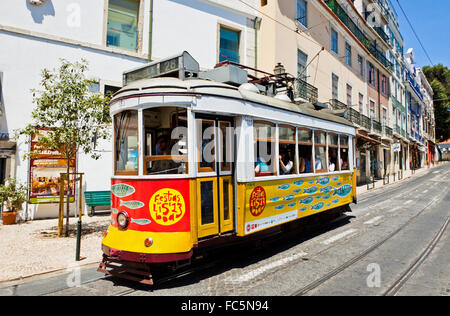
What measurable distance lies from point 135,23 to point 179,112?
9.55m

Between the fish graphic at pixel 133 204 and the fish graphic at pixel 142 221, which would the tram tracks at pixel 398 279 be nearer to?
the fish graphic at pixel 142 221

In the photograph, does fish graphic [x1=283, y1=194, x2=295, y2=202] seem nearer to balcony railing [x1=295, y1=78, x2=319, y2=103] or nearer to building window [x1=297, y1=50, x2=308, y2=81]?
balcony railing [x1=295, y1=78, x2=319, y2=103]

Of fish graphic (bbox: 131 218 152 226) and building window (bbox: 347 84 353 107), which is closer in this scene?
fish graphic (bbox: 131 218 152 226)

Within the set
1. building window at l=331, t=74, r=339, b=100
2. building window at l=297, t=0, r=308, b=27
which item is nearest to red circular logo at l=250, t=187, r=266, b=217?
building window at l=297, t=0, r=308, b=27

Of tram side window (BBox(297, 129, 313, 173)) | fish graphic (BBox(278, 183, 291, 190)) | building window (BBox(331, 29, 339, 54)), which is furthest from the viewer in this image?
building window (BBox(331, 29, 339, 54))

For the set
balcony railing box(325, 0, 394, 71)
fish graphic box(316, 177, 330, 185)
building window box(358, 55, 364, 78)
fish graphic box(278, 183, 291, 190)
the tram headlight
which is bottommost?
the tram headlight

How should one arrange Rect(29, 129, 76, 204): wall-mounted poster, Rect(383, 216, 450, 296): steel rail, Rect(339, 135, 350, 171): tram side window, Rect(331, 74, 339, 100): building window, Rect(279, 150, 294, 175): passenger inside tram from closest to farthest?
Rect(383, 216, 450, 296): steel rail, Rect(279, 150, 294, 175): passenger inside tram, Rect(339, 135, 350, 171): tram side window, Rect(29, 129, 76, 204): wall-mounted poster, Rect(331, 74, 339, 100): building window

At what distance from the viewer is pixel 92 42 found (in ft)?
37.4

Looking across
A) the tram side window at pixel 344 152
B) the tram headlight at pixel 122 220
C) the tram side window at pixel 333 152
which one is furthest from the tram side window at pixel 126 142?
the tram side window at pixel 344 152

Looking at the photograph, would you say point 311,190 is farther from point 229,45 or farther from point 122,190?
point 229,45

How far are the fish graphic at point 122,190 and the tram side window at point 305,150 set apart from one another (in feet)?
12.9

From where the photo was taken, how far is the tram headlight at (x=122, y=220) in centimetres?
496

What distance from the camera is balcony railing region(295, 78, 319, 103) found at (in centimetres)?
1703

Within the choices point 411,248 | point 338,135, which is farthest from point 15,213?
point 411,248
